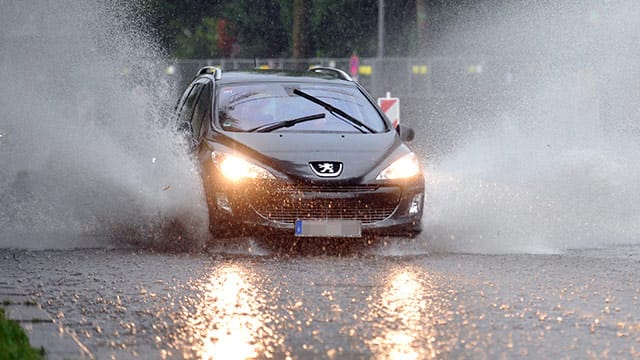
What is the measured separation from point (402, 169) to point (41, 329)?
491cm

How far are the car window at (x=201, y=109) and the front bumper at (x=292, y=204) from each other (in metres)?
1.56

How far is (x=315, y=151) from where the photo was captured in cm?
1202

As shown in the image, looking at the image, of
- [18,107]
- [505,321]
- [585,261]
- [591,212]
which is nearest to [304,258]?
A: [585,261]

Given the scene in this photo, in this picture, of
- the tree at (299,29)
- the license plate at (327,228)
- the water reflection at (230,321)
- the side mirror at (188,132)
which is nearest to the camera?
the water reflection at (230,321)

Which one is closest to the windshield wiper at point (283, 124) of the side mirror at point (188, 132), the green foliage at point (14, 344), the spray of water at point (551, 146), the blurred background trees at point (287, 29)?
the side mirror at point (188, 132)

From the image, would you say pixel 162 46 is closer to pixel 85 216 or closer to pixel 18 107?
pixel 18 107

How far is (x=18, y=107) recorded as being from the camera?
2022 centimetres

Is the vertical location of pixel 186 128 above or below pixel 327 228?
above

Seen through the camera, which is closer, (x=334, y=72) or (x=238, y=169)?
(x=238, y=169)

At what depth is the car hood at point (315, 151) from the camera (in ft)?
38.7

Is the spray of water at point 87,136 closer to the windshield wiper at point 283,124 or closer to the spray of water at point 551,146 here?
the windshield wiper at point 283,124

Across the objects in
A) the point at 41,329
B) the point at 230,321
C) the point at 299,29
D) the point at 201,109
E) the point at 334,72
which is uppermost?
the point at 299,29

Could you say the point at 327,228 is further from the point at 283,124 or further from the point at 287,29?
the point at 287,29

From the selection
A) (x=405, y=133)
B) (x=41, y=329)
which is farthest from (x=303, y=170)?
(x=41, y=329)
